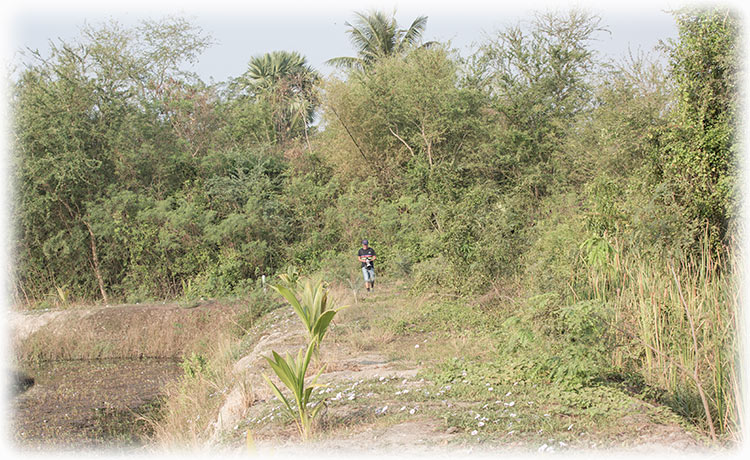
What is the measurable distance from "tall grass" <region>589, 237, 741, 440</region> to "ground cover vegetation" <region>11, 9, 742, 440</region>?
1.54 meters

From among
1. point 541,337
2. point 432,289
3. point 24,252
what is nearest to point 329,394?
point 541,337

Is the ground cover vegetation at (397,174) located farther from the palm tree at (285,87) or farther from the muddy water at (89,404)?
the muddy water at (89,404)

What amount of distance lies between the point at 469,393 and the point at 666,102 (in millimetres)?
12414

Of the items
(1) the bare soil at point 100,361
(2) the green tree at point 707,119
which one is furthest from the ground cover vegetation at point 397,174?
(1) the bare soil at point 100,361

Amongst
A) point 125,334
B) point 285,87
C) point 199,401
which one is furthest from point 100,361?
point 285,87

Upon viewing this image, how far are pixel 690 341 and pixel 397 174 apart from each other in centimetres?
1471

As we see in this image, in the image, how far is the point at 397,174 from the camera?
65.7 feet

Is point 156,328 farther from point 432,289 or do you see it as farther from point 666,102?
point 666,102

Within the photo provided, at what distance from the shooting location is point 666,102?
15.3 meters

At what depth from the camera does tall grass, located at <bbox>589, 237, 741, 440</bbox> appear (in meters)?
4.89

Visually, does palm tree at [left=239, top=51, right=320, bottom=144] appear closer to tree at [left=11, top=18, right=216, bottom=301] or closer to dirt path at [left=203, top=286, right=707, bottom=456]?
tree at [left=11, top=18, right=216, bottom=301]

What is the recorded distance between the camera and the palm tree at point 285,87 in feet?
83.1

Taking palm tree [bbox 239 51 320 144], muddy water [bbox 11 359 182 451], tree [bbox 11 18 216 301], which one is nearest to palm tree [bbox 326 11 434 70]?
palm tree [bbox 239 51 320 144]

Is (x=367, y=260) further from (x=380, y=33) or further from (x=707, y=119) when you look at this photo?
(x=380, y=33)
